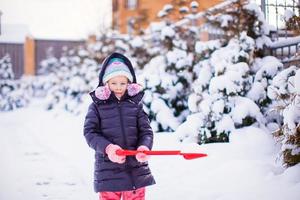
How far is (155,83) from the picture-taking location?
6805 millimetres

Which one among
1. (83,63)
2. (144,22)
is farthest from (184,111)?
(83,63)

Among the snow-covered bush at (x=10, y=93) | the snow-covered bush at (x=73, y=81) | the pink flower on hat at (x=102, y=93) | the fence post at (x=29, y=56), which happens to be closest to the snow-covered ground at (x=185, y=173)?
the pink flower on hat at (x=102, y=93)

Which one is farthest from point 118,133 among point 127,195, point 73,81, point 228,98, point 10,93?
point 10,93

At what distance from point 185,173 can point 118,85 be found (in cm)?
185

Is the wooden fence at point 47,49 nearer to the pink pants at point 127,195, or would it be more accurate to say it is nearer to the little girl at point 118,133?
the little girl at point 118,133

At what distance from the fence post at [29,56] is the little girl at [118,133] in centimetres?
2020

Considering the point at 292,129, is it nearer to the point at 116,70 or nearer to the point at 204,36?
the point at 116,70

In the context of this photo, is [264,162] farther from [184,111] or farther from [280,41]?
[184,111]

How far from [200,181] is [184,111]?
3.17 m

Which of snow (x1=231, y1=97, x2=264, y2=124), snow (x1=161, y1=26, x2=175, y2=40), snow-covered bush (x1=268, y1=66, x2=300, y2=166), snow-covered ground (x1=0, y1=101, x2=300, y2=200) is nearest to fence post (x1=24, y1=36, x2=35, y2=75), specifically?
snow (x1=161, y1=26, x2=175, y2=40)

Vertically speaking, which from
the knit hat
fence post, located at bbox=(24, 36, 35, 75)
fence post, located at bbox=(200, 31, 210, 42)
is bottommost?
the knit hat

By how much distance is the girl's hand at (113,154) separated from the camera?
2.36 meters

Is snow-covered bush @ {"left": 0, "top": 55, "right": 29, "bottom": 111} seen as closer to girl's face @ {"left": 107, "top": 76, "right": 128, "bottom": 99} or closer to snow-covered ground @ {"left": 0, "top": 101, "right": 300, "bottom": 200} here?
snow-covered ground @ {"left": 0, "top": 101, "right": 300, "bottom": 200}

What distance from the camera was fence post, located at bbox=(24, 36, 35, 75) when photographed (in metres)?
22.7
